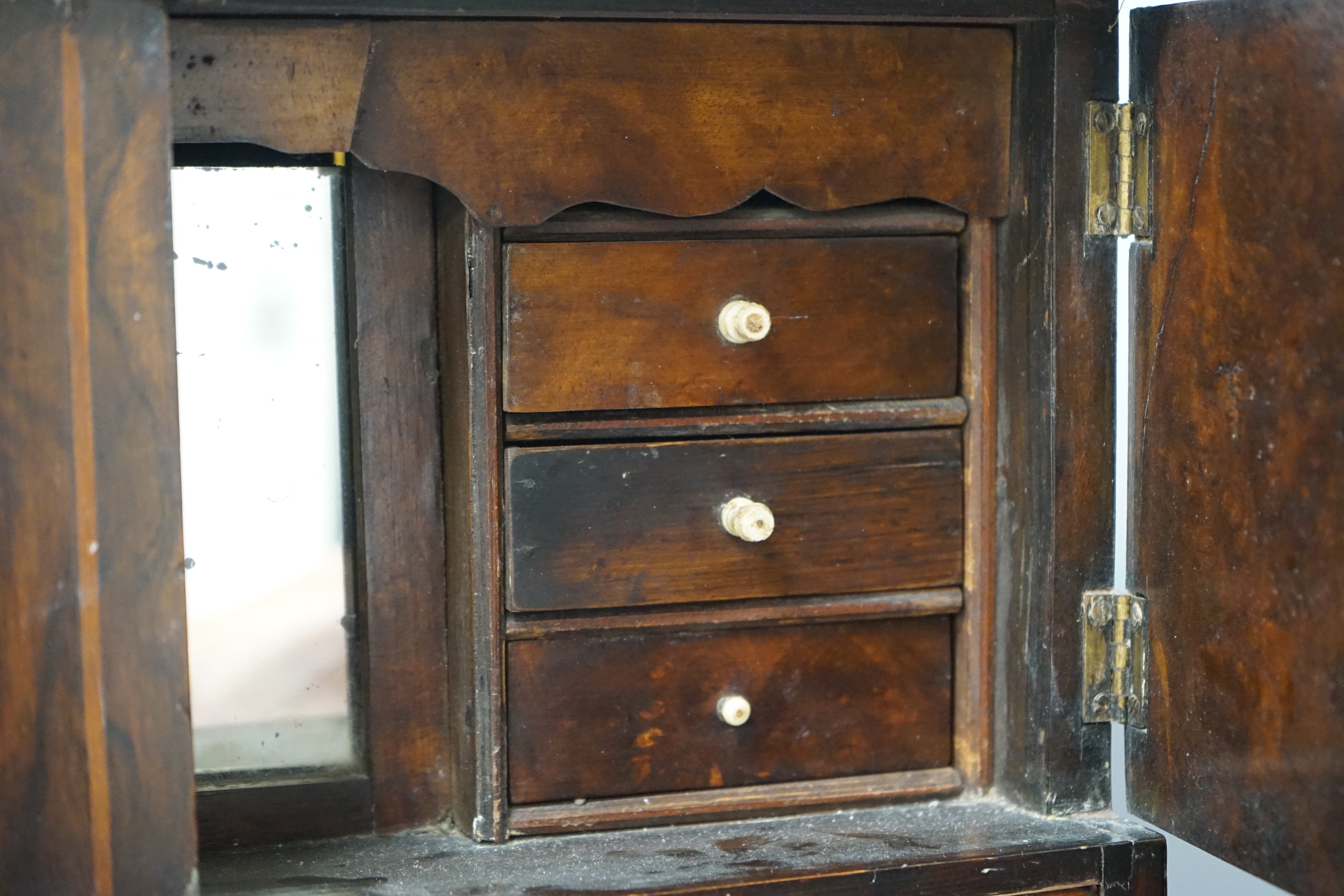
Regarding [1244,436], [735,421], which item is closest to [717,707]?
[735,421]

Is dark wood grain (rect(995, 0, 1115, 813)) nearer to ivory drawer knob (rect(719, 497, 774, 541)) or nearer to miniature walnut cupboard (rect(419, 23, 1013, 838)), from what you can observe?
miniature walnut cupboard (rect(419, 23, 1013, 838))

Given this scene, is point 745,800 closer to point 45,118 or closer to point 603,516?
point 603,516

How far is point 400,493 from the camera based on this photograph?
1.31 m

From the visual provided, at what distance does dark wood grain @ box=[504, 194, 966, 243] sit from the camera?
3.99ft

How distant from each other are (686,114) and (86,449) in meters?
0.54

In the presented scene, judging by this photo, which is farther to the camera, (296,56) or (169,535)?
(296,56)

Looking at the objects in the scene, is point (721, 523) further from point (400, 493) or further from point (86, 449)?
point (86, 449)

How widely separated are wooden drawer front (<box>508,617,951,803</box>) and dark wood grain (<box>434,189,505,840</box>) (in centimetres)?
3

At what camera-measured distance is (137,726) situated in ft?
3.28

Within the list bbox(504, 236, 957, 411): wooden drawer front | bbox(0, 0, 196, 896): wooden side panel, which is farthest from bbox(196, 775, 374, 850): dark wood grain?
bbox(504, 236, 957, 411): wooden drawer front

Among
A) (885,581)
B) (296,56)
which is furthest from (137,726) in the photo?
(885,581)

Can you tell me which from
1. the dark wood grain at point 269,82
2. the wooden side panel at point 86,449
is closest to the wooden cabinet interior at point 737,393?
the dark wood grain at point 269,82

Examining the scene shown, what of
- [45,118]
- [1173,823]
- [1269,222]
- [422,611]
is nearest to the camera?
[45,118]

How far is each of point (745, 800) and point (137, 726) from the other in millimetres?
537
